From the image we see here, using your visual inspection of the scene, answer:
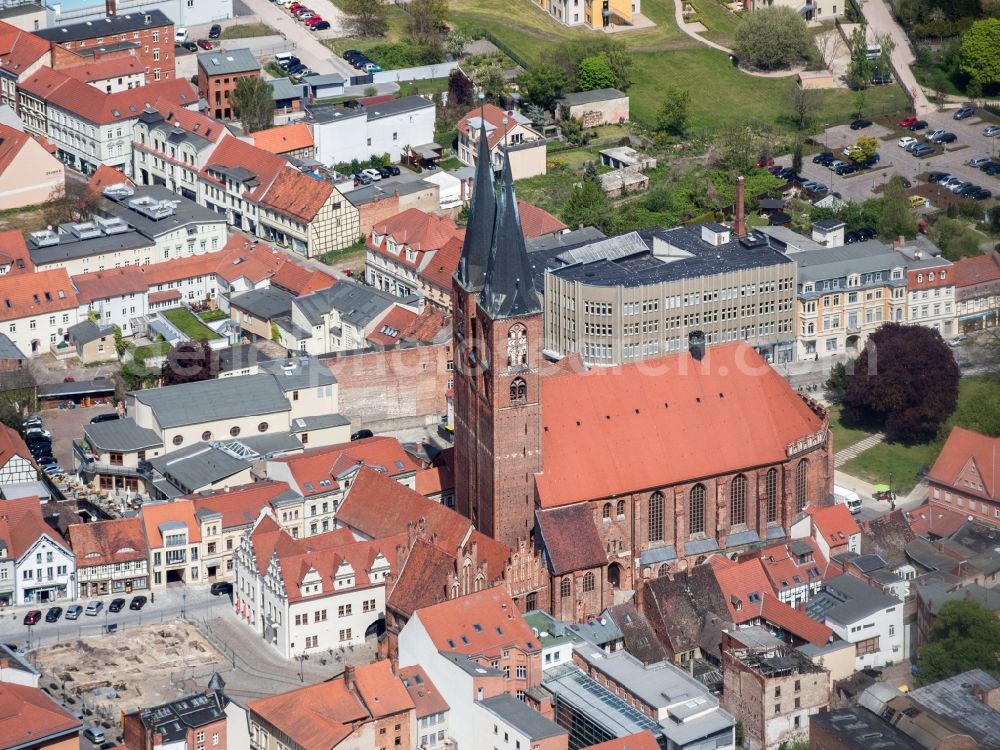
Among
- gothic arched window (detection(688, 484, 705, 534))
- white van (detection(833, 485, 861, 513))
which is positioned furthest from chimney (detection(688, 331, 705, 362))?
white van (detection(833, 485, 861, 513))

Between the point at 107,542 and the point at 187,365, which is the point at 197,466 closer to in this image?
the point at 107,542

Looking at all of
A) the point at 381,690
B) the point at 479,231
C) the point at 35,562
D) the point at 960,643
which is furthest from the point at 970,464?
the point at 35,562

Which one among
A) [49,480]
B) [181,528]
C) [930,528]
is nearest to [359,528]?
[181,528]

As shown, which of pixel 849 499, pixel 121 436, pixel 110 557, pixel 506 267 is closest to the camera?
pixel 506 267

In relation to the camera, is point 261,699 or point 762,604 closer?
point 261,699

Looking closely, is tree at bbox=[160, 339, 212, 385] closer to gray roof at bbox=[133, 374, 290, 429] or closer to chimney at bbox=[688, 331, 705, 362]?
gray roof at bbox=[133, 374, 290, 429]

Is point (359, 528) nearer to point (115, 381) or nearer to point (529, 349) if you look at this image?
point (529, 349)

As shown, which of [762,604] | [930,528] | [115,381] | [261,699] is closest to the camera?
[261,699]
